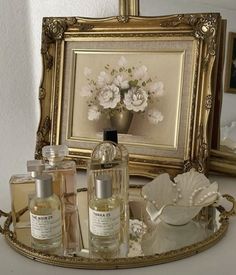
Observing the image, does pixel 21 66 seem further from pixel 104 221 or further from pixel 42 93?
pixel 104 221

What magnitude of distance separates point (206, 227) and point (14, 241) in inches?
12.5

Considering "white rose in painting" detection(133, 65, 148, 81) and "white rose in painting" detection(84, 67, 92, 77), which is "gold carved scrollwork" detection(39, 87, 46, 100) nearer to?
"white rose in painting" detection(84, 67, 92, 77)

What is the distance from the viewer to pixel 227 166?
967 millimetres

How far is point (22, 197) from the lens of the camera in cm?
80

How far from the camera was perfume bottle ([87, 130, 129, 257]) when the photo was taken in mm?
782

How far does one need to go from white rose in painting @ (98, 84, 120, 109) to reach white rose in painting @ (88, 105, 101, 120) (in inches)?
0.7

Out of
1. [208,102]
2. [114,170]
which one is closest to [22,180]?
[114,170]

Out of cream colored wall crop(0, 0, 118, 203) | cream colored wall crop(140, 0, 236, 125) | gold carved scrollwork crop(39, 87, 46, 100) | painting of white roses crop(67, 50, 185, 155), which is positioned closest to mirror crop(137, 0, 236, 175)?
cream colored wall crop(140, 0, 236, 125)

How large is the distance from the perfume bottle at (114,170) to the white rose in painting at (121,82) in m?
0.19

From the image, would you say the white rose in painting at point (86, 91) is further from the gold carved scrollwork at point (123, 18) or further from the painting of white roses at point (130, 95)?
the gold carved scrollwork at point (123, 18)

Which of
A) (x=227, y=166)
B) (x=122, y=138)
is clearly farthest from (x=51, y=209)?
(x=227, y=166)

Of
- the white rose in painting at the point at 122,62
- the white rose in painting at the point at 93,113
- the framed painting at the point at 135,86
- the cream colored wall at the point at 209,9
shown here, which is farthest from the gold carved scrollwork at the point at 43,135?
the cream colored wall at the point at 209,9

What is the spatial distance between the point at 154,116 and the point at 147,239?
0.31 meters

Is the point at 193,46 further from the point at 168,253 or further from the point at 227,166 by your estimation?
the point at 168,253
